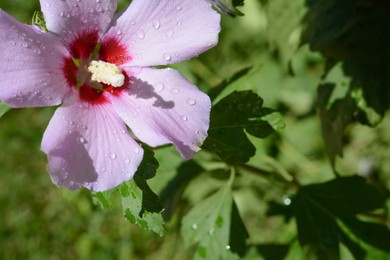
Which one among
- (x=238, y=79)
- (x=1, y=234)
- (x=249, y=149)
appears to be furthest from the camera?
(x=1, y=234)

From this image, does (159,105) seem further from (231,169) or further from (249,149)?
(231,169)

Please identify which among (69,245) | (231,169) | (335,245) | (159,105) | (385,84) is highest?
(159,105)

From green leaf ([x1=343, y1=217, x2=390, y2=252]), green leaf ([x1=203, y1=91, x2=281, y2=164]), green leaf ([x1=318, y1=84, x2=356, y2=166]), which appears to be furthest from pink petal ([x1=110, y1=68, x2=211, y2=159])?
green leaf ([x1=343, y1=217, x2=390, y2=252])

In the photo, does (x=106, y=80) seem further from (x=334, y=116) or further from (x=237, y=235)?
(x=334, y=116)

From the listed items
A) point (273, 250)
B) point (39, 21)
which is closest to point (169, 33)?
point (39, 21)

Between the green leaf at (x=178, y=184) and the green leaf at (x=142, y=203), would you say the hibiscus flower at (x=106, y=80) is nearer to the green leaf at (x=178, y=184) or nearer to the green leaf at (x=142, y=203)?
the green leaf at (x=142, y=203)

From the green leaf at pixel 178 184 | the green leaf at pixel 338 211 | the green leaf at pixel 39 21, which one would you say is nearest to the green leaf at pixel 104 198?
the green leaf at pixel 39 21

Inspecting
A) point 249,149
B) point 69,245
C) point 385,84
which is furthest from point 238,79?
point 69,245
